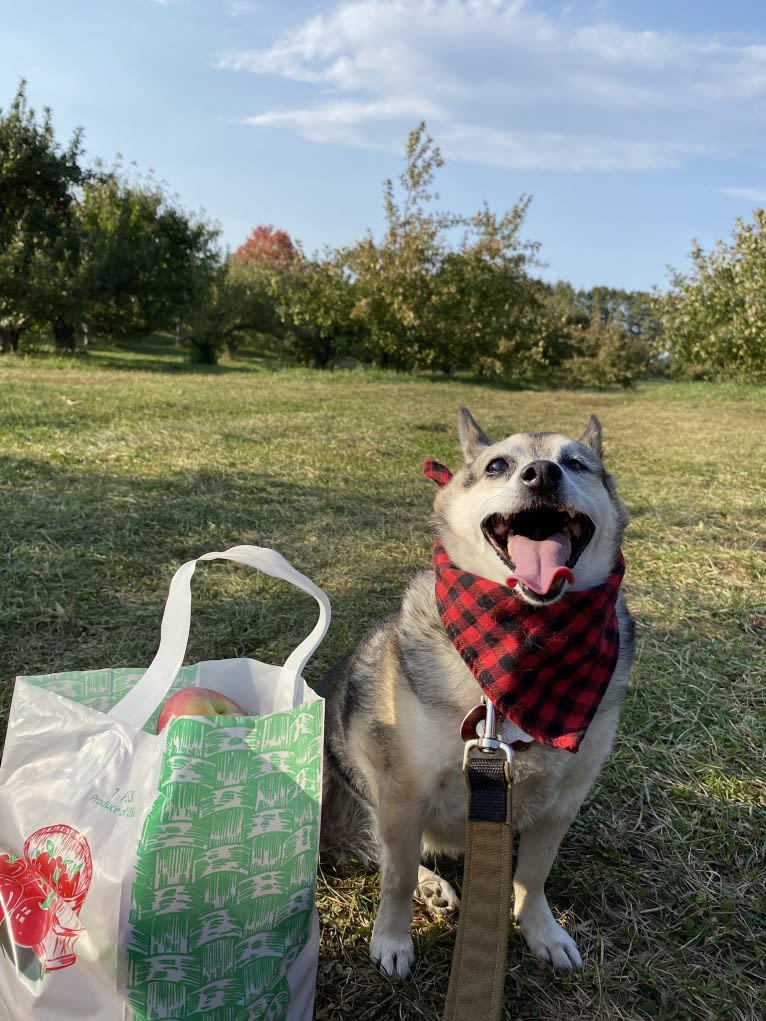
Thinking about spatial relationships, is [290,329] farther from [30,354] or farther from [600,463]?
[600,463]

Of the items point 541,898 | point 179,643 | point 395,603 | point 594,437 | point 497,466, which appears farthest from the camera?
point 395,603

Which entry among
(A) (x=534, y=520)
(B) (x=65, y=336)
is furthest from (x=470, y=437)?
(B) (x=65, y=336)

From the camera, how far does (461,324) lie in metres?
24.7

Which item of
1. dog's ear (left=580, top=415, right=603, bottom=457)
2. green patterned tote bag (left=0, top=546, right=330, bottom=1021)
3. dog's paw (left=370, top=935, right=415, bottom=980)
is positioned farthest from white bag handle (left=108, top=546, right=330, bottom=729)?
dog's ear (left=580, top=415, right=603, bottom=457)

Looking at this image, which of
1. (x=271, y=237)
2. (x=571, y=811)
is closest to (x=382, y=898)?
(x=571, y=811)

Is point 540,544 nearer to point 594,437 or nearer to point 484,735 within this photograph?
point 484,735

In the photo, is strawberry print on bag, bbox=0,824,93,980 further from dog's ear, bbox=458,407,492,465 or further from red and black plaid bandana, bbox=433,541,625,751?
dog's ear, bbox=458,407,492,465

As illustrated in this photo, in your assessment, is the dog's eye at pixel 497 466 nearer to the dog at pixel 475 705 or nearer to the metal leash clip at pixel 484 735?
the dog at pixel 475 705

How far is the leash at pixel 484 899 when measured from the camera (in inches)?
63.0

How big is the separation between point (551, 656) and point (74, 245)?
22674mm

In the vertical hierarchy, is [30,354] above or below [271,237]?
below

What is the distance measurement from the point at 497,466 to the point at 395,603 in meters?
2.22

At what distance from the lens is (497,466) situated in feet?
7.75

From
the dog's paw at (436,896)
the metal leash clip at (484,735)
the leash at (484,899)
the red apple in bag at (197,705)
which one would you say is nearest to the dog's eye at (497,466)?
the metal leash clip at (484,735)
